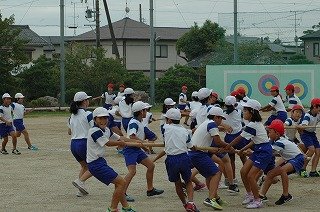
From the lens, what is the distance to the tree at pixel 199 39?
216 feet

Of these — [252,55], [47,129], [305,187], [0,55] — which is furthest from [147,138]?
[252,55]

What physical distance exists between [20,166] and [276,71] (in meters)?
28.5

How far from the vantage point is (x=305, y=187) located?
1386 centimetres

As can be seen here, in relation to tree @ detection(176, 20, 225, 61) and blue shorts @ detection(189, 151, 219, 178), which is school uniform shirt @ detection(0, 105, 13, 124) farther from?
tree @ detection(176, 20, 225, 61)

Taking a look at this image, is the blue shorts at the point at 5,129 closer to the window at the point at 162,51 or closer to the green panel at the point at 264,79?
the green panel at the point at 264,79

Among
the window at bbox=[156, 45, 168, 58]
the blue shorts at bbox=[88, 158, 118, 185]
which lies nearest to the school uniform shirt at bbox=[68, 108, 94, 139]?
the blue shorts at bbox=[88, 158, 118, 185]

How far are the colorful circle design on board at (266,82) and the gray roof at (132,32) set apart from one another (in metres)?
26.8

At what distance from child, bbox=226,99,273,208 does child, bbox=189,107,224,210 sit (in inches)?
17.7

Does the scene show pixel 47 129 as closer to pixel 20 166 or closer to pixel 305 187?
pixel 20 166

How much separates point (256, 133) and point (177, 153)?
1510 mm

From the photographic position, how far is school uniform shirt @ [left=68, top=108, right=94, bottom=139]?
520 inches

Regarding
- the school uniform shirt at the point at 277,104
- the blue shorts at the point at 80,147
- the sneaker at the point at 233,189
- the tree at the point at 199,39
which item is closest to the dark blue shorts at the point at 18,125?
the school uniform shirt at the point at 277,104

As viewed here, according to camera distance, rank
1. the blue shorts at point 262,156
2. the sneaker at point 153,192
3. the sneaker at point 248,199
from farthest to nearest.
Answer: the sneaker at point 153,192 < the sneaker at point 248,199 < the blue shorts at point 262,156

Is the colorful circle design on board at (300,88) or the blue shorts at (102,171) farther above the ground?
the colorful circle design on board at (300,88)
